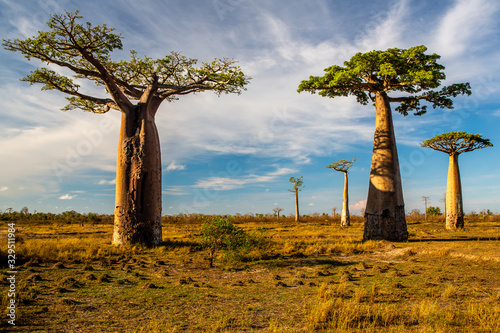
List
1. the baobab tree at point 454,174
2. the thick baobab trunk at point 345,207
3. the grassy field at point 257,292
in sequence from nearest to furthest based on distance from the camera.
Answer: the grassy field at point 257,292
the baobab tree at point 454,174
the thick baobab trunk at point 345,207

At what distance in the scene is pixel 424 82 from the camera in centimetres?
1291

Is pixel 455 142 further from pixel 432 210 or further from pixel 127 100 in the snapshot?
pixel 432 210

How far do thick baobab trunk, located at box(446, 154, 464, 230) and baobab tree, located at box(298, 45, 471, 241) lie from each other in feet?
19.4

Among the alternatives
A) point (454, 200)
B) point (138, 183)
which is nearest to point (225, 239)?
point (138, 183)

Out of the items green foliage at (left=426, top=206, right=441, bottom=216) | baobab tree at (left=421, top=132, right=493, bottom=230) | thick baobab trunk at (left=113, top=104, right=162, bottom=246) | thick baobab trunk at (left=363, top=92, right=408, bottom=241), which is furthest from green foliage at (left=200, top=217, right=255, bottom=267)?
green foliage at (left=426, top=206, right=441, bottom=216)

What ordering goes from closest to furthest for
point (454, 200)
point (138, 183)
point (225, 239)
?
1. point (225, 239)
2. point (138, 183)
3. point (454, 200)

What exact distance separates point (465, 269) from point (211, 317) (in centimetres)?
605

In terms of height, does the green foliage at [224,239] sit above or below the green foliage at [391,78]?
below

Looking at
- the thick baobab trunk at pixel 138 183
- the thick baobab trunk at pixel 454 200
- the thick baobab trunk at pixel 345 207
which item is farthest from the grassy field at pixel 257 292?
the thick baobab trunk at pixel 345 207

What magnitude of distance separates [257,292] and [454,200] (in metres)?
18.0

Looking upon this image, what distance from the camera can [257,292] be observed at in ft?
17.8

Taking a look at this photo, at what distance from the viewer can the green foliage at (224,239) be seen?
8148 millimetres

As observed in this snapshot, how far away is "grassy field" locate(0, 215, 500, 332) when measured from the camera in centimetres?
380

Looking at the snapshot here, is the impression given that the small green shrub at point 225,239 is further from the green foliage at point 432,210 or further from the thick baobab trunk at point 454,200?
the green foliage at point 432,210
